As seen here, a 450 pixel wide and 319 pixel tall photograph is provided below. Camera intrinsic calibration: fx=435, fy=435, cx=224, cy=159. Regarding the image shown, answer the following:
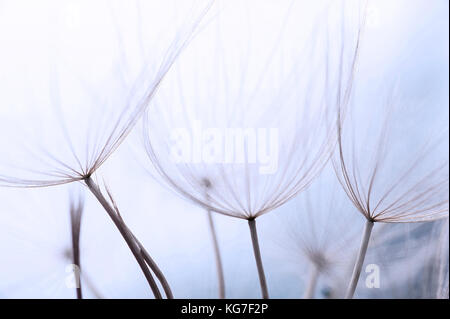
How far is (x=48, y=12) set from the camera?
0.97 meters

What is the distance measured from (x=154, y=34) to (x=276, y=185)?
0.44 m

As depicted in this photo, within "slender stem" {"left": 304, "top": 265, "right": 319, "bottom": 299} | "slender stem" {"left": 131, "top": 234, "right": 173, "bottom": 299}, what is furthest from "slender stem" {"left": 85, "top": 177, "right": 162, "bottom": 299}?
"slender stem" {"left": 304, "top": 265, "right": 319, "bottom": 299}

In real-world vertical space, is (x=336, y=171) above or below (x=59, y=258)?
above

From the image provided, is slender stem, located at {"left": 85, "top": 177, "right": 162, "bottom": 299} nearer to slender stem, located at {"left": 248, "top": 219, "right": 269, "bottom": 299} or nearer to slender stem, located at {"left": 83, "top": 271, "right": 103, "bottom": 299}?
slender stem, located at {"left": 83, "top": 271, "right": 103, "bottom": 299}

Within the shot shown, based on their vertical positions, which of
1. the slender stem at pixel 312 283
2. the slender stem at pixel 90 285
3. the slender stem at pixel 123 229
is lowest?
the slender stem at pixel 312 283

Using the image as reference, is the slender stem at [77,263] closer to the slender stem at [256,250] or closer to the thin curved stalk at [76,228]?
the thin curved stalk at [76,228]

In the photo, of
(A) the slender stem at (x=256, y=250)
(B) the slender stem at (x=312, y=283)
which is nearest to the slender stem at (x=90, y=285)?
(A) the slender stem at (x=256, y=250)

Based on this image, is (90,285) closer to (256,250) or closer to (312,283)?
(256,250)

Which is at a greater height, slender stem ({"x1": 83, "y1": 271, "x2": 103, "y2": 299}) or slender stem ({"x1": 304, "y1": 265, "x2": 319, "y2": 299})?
slender stem ({"x1": 83, "y1": 271, "x2": 103, "y2": 299})

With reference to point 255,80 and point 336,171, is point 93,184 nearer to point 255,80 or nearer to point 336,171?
point 255,80

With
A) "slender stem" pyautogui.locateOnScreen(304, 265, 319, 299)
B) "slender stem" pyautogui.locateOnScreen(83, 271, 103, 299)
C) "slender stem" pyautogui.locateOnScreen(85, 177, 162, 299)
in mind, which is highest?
"slender stem" pyautogui.locateOnScreen(85, 177, 162, 299)

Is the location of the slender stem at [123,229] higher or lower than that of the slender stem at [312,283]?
higher

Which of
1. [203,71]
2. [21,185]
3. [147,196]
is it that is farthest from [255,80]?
[21,185]

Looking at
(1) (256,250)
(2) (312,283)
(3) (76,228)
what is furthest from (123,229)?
(2) (312,283)
